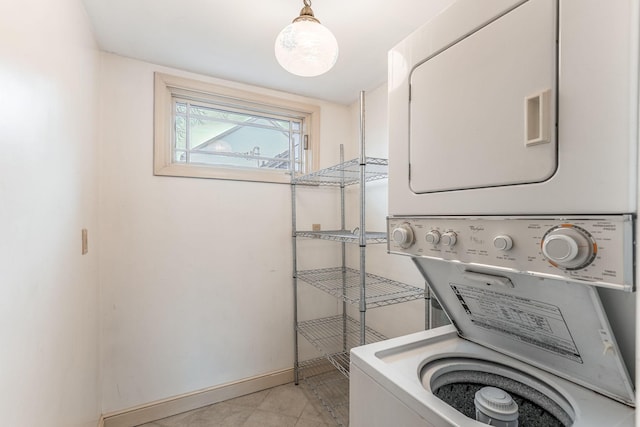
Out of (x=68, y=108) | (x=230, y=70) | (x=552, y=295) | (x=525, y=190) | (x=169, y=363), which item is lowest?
(x=169, y=363)

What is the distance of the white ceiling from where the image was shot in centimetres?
135

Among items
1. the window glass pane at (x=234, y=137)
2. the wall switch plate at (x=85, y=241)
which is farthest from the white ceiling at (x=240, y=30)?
the wall switch plate at (x=85, y=241)

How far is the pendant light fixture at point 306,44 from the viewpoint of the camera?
1.16 m

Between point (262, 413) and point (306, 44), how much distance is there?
7.00ft

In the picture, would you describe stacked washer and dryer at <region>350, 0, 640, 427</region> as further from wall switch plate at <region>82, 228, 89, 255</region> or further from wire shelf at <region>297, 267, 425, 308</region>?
wall switch plate at <region>82, 228, 89, 255</region>

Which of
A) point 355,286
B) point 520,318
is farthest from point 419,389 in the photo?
point 355,286

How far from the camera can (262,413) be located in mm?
1889

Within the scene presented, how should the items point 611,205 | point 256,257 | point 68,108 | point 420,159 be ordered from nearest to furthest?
point 611,205 → point 420,159 → point 68,108 → point 256,257

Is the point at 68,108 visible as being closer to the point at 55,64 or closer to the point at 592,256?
the point at 55,64

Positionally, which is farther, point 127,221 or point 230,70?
point 230,70

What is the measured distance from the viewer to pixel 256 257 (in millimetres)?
2139

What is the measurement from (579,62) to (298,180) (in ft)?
5.99

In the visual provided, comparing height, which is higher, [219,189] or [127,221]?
[219,189]

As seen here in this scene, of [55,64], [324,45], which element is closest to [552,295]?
[324,45]
